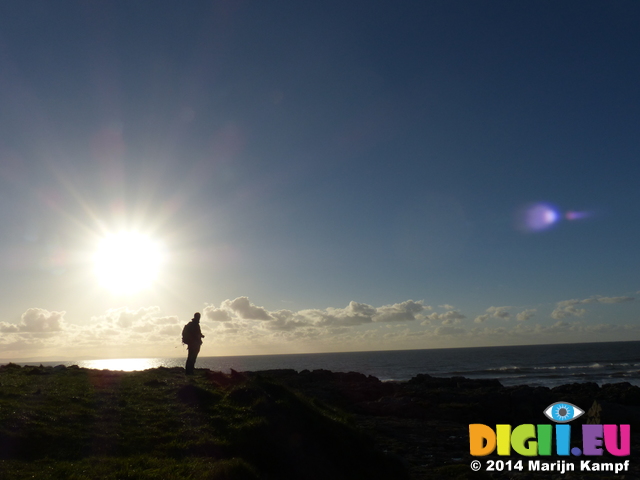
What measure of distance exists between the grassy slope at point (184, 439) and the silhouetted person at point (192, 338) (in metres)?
10.1

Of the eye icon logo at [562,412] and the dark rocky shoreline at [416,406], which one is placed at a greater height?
the dark rocky shoreline at [416,406]

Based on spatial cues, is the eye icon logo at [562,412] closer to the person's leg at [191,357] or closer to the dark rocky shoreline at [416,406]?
the dark rocky shoreline at [416,406]

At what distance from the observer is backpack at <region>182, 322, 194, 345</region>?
26.1 m

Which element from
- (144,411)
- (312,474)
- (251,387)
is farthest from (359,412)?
(312,474)

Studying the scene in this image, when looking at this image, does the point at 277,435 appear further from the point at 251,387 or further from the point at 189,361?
the point at 189,361

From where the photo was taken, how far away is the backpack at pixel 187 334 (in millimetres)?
26062

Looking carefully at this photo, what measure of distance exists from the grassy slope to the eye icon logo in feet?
73.3

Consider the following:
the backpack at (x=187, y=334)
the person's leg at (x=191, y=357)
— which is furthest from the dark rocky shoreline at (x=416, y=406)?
the backpack at (x=187, y=334)

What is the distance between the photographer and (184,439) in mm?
11008

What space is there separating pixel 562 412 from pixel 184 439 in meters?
28.8

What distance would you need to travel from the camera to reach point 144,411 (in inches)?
547

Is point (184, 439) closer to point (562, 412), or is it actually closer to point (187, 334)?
point (187, 334)

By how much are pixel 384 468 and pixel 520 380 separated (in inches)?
2643

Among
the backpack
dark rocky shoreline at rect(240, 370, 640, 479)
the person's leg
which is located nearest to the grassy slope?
dark rocky shoreline at rect(240, 370, 640, 479)
